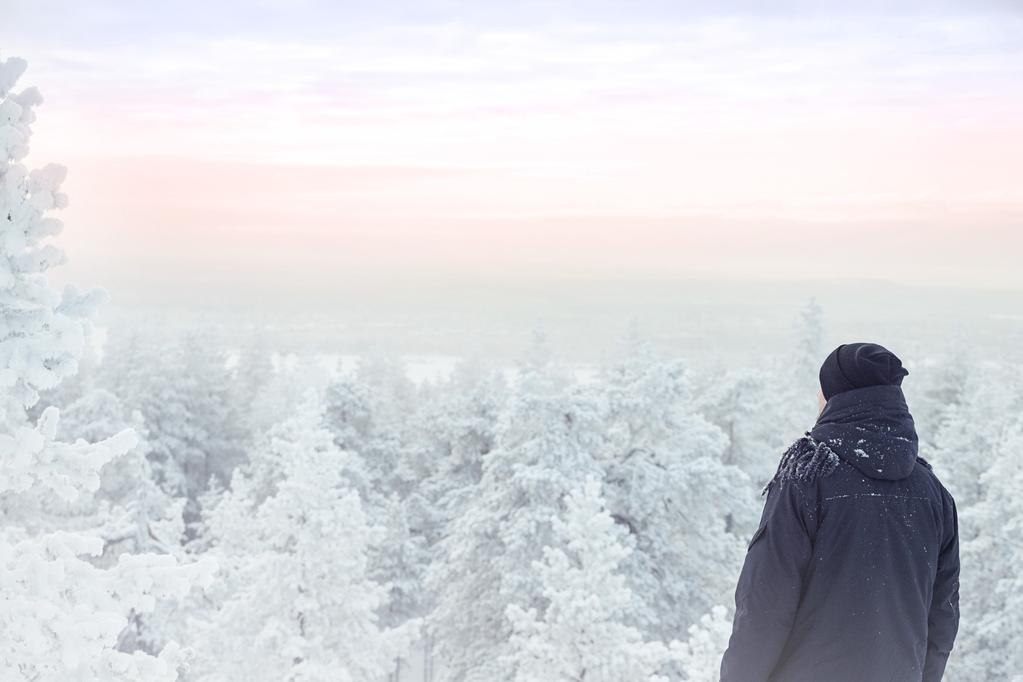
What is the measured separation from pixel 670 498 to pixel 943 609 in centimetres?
1932

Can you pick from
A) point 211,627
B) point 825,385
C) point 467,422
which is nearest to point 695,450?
point 467,422

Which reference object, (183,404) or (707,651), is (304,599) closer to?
(707,651)

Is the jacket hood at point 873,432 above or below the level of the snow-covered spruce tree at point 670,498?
above

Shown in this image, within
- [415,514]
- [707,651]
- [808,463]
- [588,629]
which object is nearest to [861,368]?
[808,463]

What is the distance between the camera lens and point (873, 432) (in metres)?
3.30

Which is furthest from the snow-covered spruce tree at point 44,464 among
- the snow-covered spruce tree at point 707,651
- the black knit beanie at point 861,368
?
the snow-covered spruce tree at point 707,651

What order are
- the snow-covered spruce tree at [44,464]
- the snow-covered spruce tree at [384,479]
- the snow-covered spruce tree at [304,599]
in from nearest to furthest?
1. the snow-covered spruce tree at [44,464]
2. the snow-covered spruce tree at [304,599]
3. the snow-covered spruce tree at [384,479]

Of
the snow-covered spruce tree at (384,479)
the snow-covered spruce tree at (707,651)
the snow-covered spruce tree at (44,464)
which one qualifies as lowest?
the snow-covered spruce tree at (384,479)

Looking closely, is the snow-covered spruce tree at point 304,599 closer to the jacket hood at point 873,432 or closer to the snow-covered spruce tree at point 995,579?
the snow-covered spruce tree at point 995,579

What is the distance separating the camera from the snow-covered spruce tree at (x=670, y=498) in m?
21.4

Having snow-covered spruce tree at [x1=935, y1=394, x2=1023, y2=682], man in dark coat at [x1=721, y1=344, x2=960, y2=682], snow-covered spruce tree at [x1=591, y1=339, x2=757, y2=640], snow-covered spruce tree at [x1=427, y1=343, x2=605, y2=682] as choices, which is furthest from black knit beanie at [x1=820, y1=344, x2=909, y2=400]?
snow-covered spruce tree at [x1=591, y1=339, x2=757, y2=640]

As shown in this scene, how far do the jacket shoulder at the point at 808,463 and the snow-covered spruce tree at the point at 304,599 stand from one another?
40.5 ft

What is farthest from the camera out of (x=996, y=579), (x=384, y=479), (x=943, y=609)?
(x=384, y=479)

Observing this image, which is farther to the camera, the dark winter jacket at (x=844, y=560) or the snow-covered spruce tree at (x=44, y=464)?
the snow-covered spruce tree at (x=44, y=464)
